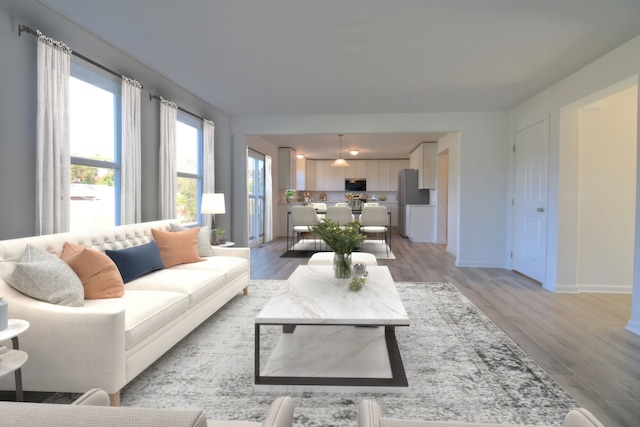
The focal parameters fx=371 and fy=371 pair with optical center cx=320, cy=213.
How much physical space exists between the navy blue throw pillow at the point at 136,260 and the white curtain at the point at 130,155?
2.22ft

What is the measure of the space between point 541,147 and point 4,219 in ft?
18.5

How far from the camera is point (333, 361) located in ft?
7.69

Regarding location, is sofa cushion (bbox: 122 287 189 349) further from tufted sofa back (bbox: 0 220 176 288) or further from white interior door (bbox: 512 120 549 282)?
white interior door (bbox: 512 120 549 282)

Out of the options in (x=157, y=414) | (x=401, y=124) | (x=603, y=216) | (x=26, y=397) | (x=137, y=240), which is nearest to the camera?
(x=157, y=414)

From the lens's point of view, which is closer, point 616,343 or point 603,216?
point 616,343

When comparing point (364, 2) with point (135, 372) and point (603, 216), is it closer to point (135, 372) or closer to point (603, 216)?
point (135, 372)

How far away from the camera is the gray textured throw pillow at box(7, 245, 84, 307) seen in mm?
1976

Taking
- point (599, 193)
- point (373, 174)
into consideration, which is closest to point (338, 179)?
point (373, 174)

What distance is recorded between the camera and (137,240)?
3.37 meters

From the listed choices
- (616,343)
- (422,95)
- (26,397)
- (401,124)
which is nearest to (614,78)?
(422,95)

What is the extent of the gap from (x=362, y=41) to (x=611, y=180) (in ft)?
11.2

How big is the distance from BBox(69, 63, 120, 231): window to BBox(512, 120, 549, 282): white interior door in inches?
197

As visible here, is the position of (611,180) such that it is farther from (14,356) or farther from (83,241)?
(14,356)

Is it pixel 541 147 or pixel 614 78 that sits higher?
pixel 614 78
